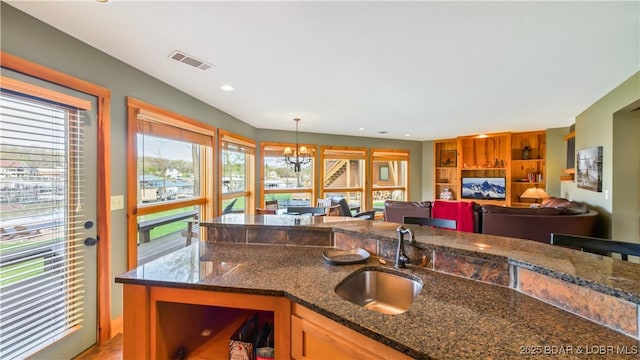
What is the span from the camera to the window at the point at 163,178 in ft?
8.45

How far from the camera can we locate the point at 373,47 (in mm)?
2135

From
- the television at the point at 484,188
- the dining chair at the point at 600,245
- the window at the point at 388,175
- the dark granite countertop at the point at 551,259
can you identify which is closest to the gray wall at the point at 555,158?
the television at the point at 484,188

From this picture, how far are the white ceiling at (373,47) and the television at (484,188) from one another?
3081 millimetres

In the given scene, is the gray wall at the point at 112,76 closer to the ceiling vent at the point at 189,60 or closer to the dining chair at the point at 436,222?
the ceiling vent at the point at 189,60

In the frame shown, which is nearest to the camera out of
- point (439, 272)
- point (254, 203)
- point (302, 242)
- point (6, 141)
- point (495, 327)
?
point (495, 327)

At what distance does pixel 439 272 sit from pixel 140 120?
9.63ft

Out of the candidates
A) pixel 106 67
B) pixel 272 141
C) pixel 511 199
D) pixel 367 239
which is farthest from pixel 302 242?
pixel 511 199

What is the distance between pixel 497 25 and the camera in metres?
1.81

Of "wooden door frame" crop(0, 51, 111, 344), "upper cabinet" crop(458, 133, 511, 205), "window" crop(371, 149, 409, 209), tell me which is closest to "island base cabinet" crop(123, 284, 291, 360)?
"wooden door frame" crop(0, 51, 111, 344)

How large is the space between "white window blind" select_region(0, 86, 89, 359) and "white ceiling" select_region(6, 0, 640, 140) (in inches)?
28.1

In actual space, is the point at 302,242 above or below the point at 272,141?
below

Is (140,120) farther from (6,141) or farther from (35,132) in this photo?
(6,141)

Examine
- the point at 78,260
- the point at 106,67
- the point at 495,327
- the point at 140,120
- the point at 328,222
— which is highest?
the point at 106,67

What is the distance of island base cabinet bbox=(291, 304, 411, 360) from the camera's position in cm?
89
